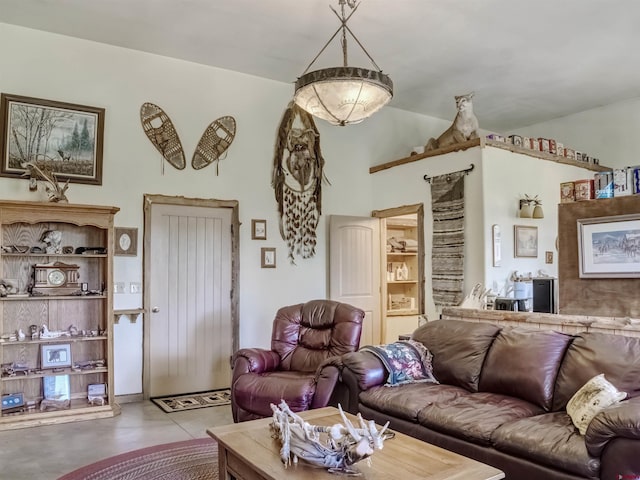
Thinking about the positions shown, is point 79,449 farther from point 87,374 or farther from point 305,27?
point 305,27

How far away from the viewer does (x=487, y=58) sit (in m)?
5.48

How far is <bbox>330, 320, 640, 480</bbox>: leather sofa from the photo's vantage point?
7.48 feet

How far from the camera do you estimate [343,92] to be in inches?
133

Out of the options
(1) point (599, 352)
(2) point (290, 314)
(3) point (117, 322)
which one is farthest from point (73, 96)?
(1) point (599, 352)

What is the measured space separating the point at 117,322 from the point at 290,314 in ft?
5.97

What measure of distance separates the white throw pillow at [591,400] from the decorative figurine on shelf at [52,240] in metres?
4.39

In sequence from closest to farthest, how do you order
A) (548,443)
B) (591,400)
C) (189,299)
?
1. (548,443)
2. (591,400)
3. (189,299)

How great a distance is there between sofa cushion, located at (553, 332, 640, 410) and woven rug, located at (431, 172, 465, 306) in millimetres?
2474

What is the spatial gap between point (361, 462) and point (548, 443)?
0.96 metres

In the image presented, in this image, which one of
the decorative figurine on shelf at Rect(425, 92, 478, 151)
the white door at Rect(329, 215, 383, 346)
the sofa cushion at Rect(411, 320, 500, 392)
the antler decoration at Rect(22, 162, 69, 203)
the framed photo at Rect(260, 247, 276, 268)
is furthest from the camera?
the white door at Rect(329, 215, 383, 346)

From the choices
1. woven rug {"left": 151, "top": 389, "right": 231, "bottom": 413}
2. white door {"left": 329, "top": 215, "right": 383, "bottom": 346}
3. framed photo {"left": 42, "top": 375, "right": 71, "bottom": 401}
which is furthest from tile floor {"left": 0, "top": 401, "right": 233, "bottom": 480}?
white door {"left": 329, "top": 215, "right": 383, "bottom": 346}

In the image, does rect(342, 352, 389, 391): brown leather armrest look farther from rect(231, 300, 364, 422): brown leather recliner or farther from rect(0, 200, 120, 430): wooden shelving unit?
rect(0, 200, 120, 430): wooden shelving unit

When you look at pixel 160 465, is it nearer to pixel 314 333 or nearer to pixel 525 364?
pixel 314 333

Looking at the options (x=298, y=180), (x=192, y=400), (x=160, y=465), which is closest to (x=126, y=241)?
(x=192, y=400)
